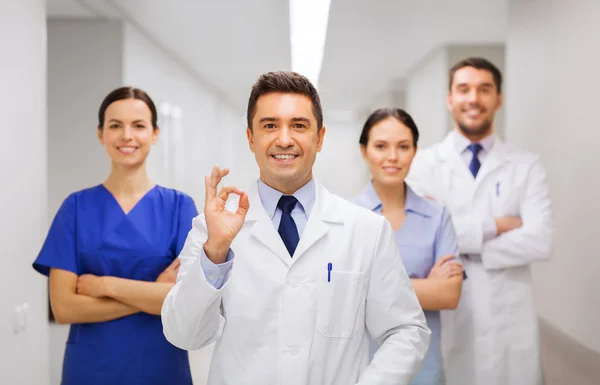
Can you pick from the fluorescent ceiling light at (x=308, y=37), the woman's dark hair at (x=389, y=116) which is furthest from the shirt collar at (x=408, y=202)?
the fluorescent ceiling light at (x=308, y=37)

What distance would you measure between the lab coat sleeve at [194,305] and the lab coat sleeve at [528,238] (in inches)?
49.9

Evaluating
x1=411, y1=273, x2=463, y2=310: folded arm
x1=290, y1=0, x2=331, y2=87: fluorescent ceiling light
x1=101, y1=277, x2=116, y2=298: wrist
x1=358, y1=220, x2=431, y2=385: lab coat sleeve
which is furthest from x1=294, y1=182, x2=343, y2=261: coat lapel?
x1=290, y1=0, x2=331, y2=87: fluorescent ceiling light

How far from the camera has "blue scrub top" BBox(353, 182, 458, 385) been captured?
186 cm

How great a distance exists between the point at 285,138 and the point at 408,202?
77 cm

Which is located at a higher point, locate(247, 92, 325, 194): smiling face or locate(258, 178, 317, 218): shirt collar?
locate(247, 92, 325, 194): smiling face

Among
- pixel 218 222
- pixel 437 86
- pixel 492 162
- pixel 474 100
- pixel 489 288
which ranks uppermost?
pixel 437 86

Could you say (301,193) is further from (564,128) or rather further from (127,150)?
(564,128)

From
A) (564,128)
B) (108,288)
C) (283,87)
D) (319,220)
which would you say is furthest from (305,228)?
(564,128)

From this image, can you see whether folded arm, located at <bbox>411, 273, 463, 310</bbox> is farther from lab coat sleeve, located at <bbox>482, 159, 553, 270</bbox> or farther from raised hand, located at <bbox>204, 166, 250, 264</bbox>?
raised hand, located at <bbox>204, 166, 250, 264</bbox>

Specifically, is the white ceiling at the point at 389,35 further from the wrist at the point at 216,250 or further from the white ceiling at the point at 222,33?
the wrist at the point at 216,250

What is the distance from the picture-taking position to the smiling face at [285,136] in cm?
128

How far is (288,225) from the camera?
1354mm

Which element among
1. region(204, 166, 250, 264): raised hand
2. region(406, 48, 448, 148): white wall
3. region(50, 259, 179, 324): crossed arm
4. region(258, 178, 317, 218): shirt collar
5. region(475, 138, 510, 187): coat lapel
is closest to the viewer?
region(204, 166, 250, 264): raised hand

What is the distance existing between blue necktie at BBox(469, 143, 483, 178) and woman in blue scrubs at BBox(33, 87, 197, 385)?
110 cm
